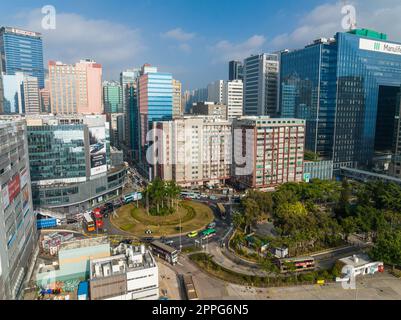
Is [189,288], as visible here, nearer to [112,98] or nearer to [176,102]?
[176,102]

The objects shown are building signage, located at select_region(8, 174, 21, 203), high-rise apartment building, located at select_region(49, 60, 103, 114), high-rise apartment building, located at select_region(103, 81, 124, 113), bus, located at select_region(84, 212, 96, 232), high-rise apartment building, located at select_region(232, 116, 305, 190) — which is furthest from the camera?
high-rise apartment building, located at select_region(103, 81, 124, 113)

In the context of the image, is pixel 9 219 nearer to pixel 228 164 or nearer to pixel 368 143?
pixel 228 164

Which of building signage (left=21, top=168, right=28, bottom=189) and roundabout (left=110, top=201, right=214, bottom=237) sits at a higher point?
building signage (left=21, top=168, right=28, bottom=189)

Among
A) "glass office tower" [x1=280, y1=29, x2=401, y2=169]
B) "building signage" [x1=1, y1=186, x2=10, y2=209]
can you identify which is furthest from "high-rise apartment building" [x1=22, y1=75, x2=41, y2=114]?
"building signage" [x1=1, y1=186, x2=10, y2=209]

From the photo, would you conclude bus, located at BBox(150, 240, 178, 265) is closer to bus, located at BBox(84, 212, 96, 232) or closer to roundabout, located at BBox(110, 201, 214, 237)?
roundabout, located at BBox(110, 201, 214, 237)

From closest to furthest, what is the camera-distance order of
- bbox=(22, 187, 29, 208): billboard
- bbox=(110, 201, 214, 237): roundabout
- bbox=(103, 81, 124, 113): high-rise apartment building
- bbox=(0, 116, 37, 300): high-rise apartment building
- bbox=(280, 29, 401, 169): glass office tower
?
bbox=(0, 116, 37, 300): high-rise apartment building
bbox=(22, 187, 29, 208): billboard
bbox=(110, 201, 214, 237): roundabout
bbox=(280, 29, 401, 169): glass office tower
bbox=(103, 81, 124, 113): high-rise apartment building

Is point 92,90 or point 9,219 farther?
point 92,90

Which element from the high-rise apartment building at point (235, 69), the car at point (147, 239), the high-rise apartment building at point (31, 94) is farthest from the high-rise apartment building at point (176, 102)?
the high-rise apartment building at point (31, 94)

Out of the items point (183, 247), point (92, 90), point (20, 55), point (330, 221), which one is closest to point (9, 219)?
point (183, 247)
